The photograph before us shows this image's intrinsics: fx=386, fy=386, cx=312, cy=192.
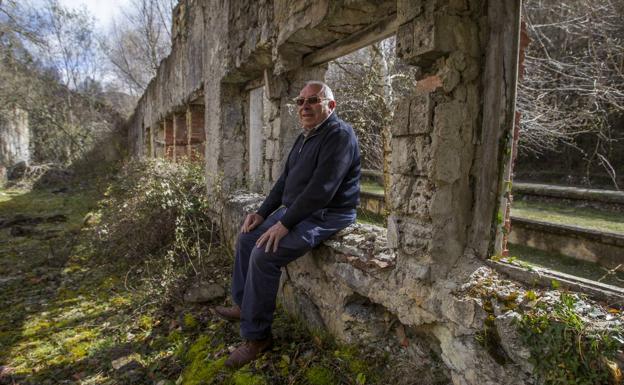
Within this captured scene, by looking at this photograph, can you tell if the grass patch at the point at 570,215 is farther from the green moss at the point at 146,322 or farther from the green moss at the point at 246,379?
the green moss at the point at 146,322

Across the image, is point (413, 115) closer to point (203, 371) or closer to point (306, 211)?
point (306, 211)

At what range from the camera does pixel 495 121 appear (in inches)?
75.0

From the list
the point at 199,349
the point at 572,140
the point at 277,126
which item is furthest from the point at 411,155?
the point at 572,140

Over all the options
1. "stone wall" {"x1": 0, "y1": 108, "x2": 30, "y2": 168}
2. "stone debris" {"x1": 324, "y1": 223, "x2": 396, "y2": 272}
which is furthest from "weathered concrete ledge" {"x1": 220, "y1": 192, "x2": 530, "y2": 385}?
"stone wall" {"x1": 0, "y1": 108, "x2": 30, "y2": 168}

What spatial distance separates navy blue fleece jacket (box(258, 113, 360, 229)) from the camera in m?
2.48

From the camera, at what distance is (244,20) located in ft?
14.6

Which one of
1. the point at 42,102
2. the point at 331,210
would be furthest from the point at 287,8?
the point at 42,102

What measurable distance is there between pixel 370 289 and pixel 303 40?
220 centimetres

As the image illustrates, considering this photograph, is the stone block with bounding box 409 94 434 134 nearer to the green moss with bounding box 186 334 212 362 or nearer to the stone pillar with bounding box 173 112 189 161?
the green moss with bounding box 186 334 212 362

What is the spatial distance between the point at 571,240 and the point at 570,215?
186 cm

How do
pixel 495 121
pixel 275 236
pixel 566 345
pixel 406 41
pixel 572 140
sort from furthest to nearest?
pixel 572 140, pixel 275 236, pixel 406 41, pixel 495 121, pixel 566 345

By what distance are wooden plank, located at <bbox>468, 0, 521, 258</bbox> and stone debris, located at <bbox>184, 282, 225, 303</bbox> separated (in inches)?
101

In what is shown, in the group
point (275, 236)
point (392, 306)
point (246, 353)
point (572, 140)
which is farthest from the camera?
point (572, 140)

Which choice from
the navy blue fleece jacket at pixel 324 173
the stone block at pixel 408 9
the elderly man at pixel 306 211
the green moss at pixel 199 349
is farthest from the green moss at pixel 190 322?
the stone block at pixel 408 9
